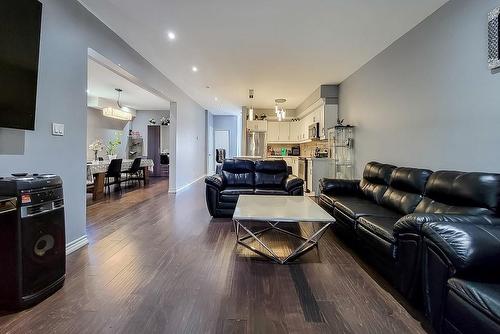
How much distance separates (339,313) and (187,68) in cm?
494

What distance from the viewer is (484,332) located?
1.21m

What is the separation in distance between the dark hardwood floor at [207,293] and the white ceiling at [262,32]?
274 centimetres

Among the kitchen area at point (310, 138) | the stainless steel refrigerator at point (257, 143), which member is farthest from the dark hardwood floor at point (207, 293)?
the stainless steel refrigerator at point (257, 143)

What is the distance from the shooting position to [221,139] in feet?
41.3

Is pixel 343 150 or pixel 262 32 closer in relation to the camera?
pixel 262 32

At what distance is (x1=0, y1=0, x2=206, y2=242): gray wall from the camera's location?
7.80 feet

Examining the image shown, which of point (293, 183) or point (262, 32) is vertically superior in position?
point (262, 32)

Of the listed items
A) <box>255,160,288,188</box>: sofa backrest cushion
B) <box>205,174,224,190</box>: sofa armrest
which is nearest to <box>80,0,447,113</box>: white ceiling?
<box>255,160,288,188</box>: sofa backrest cushion

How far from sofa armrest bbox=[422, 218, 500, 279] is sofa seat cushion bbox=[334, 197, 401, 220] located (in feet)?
3.97

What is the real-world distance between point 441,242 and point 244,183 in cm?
357

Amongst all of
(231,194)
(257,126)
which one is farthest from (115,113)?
(231,194)

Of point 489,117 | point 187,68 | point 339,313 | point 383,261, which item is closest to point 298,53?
point 187,68

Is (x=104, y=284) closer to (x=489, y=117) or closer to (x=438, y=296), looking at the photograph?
(x=438, y=296)

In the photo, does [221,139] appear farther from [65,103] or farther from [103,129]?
[65,103]
